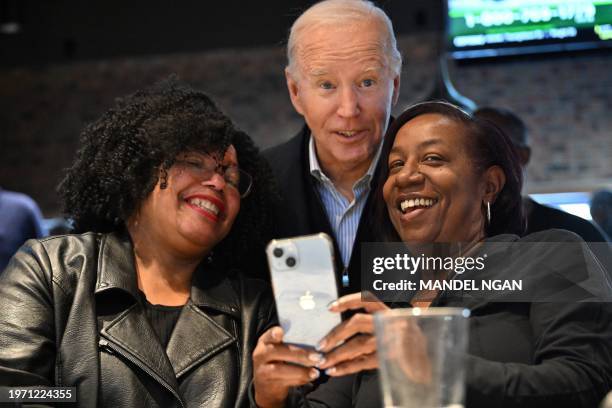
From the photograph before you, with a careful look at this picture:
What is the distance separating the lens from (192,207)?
5.82ft

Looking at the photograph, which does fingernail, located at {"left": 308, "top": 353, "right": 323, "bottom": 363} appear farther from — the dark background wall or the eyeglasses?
the dark background wall

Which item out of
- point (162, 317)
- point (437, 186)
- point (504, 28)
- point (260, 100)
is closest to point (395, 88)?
point (437, 186)

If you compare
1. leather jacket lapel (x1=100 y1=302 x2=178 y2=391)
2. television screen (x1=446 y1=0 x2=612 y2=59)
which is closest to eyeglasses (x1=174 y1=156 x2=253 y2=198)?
leather jacket lapel (x1=100 y1=302 x2=178 y2=391)

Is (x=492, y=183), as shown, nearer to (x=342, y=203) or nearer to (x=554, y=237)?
(x=554, y=237)

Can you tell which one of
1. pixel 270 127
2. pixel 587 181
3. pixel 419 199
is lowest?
pixel 587 181

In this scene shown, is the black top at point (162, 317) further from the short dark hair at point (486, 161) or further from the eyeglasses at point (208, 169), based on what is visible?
the short dark hair at point (486, 161)

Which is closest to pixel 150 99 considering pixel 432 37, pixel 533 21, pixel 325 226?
pixel 325 226

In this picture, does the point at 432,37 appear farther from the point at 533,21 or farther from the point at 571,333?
the point at 571,333

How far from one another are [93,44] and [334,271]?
17.7ft

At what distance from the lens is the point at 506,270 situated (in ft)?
4.64

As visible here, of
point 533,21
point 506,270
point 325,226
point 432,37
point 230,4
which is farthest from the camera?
point 432,37

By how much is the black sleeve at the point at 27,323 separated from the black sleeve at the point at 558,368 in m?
0.79

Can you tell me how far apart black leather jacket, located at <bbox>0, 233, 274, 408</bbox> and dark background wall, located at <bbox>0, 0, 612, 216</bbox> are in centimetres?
391

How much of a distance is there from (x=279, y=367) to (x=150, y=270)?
573mm
